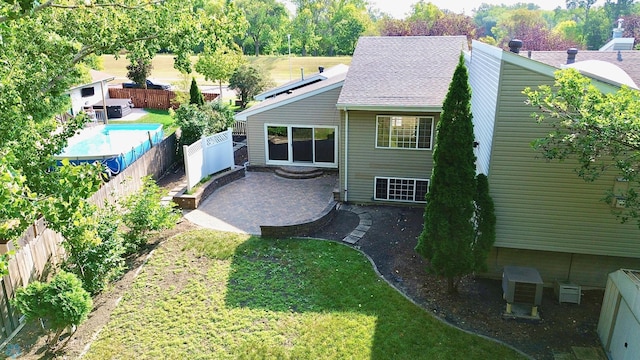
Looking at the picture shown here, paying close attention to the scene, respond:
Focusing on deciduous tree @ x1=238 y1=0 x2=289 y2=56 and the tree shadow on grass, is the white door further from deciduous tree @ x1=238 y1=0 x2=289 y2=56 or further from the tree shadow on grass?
deciduous tree @ x1=238 y1=0 x2=289 y2=56

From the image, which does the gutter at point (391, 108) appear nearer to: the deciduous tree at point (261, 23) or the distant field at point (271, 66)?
the distant field at point (271, 66)

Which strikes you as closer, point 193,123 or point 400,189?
point 400,189

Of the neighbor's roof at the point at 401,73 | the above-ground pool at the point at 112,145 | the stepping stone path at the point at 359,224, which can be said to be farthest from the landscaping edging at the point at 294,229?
the above-ground pool at the point at 112,145

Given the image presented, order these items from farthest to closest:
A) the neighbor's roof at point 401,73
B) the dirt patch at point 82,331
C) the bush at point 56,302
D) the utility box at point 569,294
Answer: the neighbor's roof at point 401,73
the utility box at point 569,294
the dirt patch at point 82,331
the bush at point 56,302

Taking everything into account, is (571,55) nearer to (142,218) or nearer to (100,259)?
(142,218)

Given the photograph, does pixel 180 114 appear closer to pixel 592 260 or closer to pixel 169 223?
pixel 169 223

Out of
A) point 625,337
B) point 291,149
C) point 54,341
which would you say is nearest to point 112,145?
point 291,149
